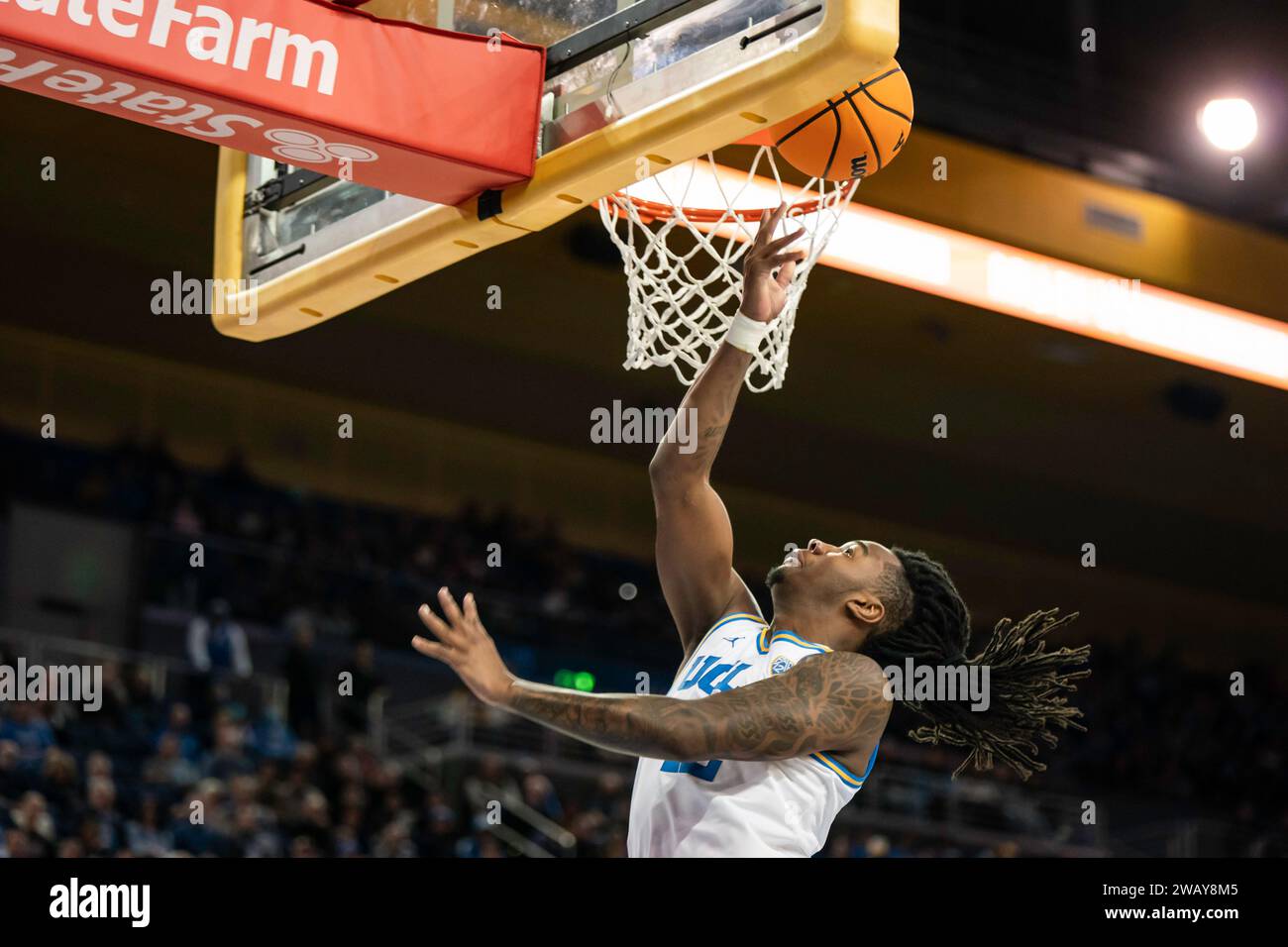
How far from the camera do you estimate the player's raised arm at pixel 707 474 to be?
3.70 metres

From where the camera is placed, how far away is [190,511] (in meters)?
12.6

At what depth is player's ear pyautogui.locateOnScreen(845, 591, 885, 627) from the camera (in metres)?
3.74

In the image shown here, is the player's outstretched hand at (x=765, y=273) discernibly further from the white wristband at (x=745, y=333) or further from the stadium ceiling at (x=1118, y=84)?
the stadium ceiling at (x=1118, y=84)

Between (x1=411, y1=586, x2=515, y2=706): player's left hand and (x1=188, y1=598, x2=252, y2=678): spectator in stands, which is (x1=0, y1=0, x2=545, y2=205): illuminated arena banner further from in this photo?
(x1=188, y1=598, x2=252, y2=678): spectator in stands

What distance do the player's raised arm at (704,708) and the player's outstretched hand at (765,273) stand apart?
0.74 metres

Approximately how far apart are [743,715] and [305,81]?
148 centimetres

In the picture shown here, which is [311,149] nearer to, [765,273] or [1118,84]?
[765,273]

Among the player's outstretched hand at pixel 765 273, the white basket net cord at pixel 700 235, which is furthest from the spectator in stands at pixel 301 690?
the player's outstretched hand at pixel 765 273

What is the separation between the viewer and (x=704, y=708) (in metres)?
3.21

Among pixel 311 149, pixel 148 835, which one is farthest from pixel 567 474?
pixel 311 149

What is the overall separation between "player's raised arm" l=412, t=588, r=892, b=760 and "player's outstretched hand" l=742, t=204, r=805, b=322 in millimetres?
735

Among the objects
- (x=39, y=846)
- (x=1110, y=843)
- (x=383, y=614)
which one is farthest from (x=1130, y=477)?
(x=39, y=846)

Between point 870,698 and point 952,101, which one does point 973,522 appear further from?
point 870,698
